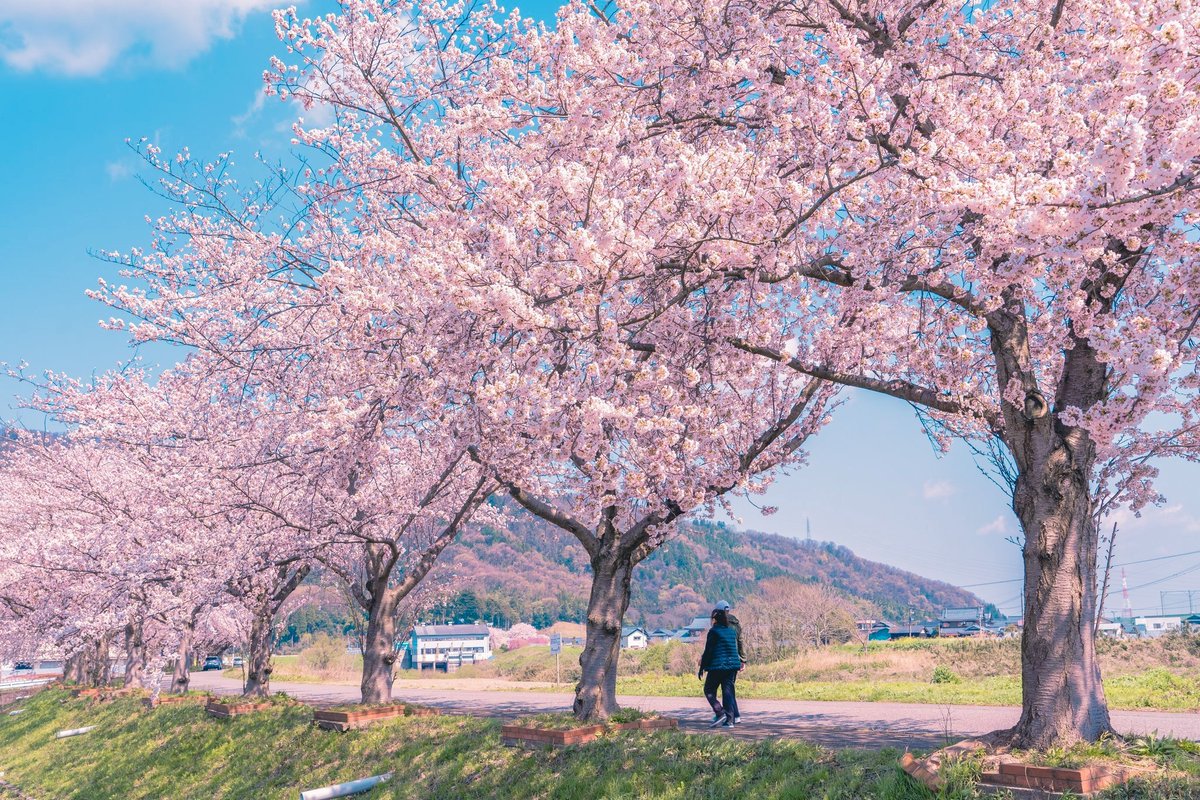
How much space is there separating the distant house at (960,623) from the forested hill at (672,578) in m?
16.9

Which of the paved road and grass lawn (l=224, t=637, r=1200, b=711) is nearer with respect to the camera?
the paved road

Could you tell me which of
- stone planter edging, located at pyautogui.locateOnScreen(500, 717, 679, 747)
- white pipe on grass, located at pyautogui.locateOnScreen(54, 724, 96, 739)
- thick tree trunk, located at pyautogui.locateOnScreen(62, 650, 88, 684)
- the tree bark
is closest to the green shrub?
stone planter edging, located at pyautogui.locateOnScreen(500, 717, 679, 747)

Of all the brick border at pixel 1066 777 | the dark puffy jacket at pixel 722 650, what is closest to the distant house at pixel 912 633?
the dark puffy jacket at pixel 722 650

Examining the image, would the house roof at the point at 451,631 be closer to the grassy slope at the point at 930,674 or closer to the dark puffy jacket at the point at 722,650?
the grassy slope at the point at 930,674

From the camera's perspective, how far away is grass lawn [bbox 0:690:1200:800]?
6964mm

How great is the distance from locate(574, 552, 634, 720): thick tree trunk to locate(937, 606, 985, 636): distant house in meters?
66.7

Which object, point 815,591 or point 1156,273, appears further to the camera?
point 815,591

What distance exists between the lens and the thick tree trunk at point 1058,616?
6430 mm

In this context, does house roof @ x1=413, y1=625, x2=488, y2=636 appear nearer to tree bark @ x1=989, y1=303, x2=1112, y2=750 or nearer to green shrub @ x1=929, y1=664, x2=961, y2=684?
green shrub @ x1=929, y1=664, x2=961, y2=684

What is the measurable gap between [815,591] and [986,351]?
138 feet

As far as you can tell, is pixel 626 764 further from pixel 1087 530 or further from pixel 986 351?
pixel 986 351

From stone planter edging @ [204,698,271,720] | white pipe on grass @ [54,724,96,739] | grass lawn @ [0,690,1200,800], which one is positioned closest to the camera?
grass lawn @ [0,690,1200,800]

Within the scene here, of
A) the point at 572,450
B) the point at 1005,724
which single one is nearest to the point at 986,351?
the point at 572,450

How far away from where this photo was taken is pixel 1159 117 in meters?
4.74
